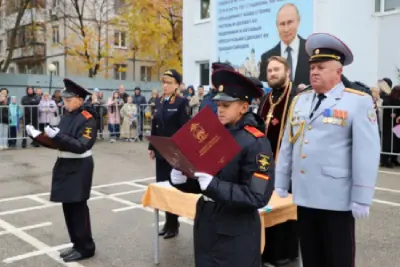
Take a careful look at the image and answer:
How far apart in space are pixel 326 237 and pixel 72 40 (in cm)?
3192

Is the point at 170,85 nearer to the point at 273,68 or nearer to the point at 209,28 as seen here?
the point at 273,68

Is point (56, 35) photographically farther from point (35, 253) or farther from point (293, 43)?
point (35, 253)

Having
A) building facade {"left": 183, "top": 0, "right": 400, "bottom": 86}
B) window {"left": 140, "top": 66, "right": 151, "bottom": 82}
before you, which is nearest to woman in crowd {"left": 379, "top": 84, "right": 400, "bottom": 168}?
building facade {"left": 183, "top": 0, "right": 400, "bottom": 86}

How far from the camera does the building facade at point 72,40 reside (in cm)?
3159

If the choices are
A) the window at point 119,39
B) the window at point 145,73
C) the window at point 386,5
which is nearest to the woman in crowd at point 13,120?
the window at point 386,5

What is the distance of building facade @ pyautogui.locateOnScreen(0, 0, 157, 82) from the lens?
31.6 meters

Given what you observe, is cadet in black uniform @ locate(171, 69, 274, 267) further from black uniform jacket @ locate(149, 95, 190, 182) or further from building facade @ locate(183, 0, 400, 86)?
building facade @ locate(183, 0, 400, 86)

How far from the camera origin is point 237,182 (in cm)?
277

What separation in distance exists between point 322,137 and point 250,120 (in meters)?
0.58

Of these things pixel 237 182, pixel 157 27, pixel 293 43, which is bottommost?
pixel 237 182

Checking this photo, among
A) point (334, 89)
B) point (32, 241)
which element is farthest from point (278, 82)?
point (32, 241)

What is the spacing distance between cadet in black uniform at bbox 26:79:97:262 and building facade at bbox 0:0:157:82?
1023 inches

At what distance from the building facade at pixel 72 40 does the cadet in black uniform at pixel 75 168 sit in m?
26.0

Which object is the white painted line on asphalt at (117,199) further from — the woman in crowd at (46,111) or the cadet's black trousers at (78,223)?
the woman in crowd at (46,111)
